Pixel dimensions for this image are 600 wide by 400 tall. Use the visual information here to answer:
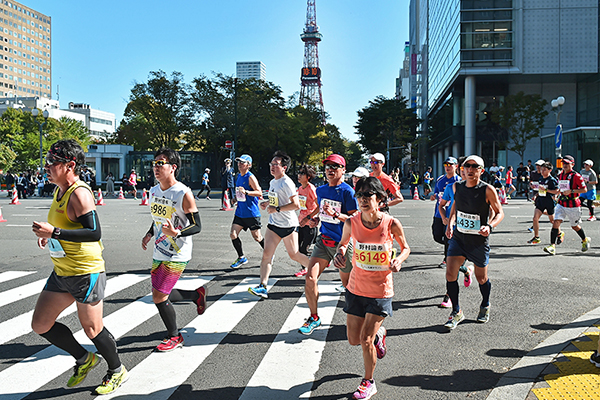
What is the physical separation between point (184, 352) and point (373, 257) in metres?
2.19

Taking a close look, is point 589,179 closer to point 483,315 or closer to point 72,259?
point 483,315

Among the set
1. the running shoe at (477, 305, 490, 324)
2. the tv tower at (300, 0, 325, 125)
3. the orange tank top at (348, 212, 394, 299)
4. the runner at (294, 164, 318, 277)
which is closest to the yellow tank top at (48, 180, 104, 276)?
the orange tank top at (348, 212, 394, 299)

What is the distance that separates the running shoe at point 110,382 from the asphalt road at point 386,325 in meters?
0.14

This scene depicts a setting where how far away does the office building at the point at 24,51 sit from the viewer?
451ft

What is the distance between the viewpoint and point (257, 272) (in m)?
8.80

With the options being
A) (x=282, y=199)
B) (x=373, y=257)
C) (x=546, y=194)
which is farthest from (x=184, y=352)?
(x=546, y=194)

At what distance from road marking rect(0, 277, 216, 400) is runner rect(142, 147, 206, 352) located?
483 mm

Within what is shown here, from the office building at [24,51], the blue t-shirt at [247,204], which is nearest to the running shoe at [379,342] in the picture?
the blue t-shirt at [247,204]

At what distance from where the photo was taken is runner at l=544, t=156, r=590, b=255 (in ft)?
33.8

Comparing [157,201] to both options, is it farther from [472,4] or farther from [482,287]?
[472,4]

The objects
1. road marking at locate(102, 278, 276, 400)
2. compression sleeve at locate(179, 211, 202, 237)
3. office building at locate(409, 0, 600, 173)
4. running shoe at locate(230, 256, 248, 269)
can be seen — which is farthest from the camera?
office building at locate(409, 0, 600, 173)

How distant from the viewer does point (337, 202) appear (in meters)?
5.65

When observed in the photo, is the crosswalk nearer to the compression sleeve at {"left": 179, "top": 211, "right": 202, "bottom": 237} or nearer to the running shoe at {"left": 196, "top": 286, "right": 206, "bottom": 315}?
the running shoe at {"left": 196, "top": 286, "right": 206, "bottom": 315}

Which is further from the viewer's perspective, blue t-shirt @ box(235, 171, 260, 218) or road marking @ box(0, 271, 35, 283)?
blue t-shirt @ box(235, 171, 260, 218)
